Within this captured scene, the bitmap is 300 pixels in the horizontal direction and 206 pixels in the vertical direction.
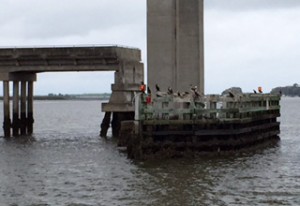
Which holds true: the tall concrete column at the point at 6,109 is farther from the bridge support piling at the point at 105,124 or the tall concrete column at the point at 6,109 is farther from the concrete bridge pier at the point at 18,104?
the bridge support piling at the point at 105,124

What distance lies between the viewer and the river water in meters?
24.8

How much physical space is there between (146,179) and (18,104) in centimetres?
3009

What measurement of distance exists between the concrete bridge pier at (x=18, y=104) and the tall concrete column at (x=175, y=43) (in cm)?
1432

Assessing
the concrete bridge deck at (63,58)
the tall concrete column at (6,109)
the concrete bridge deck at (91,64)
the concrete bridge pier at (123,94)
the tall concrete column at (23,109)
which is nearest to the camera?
the concrete bridge pier at (123,94)

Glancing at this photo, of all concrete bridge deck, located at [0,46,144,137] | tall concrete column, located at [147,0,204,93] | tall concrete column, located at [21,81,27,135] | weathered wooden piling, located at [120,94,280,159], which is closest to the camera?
weathered wooden piling, located at [120,94,280,159]

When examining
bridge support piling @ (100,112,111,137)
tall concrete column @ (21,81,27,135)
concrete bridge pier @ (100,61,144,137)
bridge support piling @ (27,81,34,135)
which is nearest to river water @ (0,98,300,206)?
concrete bridge pier @ (100,61,144,137)

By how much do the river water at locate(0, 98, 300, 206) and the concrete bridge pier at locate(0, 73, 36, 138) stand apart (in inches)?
552

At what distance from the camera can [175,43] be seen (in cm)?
4588

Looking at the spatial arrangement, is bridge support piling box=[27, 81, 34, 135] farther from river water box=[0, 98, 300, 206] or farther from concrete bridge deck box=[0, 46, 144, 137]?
river water box=[0, 98, 300, 206]

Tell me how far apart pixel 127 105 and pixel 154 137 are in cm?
1670

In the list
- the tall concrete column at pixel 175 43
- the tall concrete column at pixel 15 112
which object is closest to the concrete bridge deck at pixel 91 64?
the tall concrete column at pixel 15 112

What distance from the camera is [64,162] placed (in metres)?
36.4

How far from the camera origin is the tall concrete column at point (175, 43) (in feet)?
149

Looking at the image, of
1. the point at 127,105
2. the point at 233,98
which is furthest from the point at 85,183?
the point at 127,105
